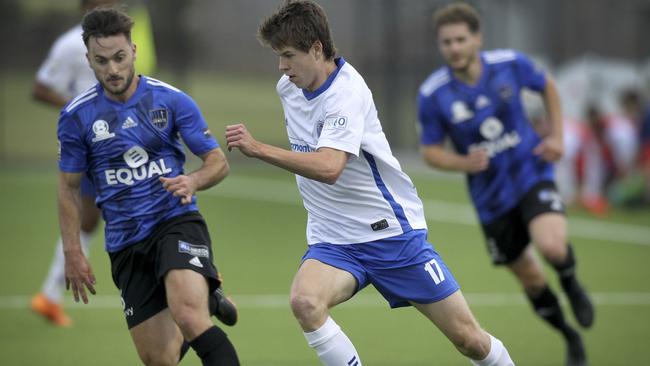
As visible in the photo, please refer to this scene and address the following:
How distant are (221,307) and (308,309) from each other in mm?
696

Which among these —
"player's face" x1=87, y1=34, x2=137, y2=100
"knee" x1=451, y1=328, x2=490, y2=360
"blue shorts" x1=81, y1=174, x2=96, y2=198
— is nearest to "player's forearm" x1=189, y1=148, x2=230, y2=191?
"player's face" x1=87, y1=34, x2=137, y2=100

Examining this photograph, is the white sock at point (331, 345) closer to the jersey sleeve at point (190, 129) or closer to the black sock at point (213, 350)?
the black sock at point (213, 350)

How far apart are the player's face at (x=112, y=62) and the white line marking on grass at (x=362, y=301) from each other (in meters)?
4.21

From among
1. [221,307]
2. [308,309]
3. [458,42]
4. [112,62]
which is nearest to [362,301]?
[458,42]

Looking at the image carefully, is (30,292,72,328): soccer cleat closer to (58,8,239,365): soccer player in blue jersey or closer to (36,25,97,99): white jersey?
(36,25,97,99): white jersey

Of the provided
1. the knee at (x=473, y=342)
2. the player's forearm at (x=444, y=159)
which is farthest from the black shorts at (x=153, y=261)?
the player's forearm at (x=444, y=159)

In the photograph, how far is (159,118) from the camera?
570 cm

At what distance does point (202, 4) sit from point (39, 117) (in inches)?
191

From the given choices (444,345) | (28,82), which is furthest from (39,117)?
(444,345)

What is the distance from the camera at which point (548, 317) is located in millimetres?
7586

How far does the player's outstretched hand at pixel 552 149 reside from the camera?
299 inches

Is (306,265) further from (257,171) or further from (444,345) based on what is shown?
(257,171)

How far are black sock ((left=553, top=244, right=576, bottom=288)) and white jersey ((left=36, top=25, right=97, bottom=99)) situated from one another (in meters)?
3.81

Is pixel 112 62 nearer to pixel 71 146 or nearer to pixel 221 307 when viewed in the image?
pixel 71 146
